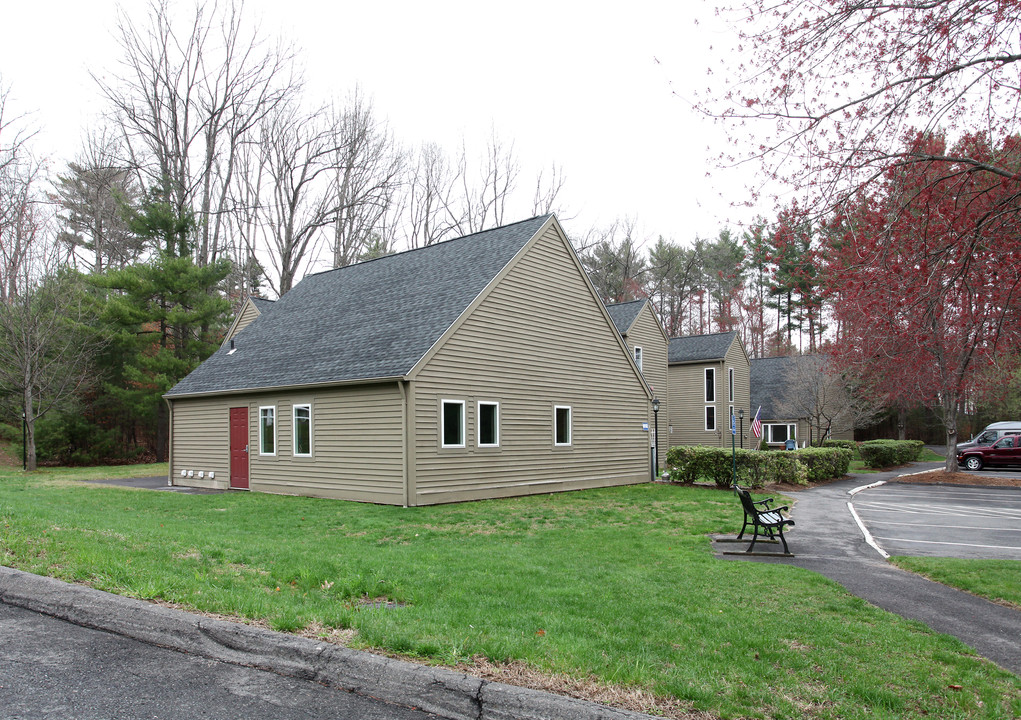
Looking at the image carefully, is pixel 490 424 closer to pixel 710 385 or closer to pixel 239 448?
pixel 239 448

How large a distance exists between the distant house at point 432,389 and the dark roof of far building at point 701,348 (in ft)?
57.8

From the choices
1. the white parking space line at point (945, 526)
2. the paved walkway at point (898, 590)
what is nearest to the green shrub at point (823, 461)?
the white parking space line at point (945, 526)

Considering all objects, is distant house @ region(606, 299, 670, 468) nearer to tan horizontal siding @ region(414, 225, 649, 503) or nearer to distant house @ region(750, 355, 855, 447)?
distant house @ region(750, 355, 855, 447)

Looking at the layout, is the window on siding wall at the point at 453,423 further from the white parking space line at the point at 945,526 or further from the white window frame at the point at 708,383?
the white window frame at the point at 708,383

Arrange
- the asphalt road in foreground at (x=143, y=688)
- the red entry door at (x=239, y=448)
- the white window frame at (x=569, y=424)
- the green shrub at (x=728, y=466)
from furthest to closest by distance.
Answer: the green shrub at (x=728, y=466) → the red entry door at (x=239, y=448) → the white window frame at (x=569, y=424) → the asphalt road in foreground at (x=143, y=688)

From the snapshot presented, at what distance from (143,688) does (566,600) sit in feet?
11.3

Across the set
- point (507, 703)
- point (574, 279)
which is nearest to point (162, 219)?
point (574, 279)

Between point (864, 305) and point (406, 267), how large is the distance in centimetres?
1593

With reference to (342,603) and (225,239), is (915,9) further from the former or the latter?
(225,239)

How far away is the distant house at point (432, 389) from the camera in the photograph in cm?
1642

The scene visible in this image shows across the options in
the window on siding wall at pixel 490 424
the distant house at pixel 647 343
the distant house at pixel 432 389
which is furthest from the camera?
the distant house at pixel 647 343

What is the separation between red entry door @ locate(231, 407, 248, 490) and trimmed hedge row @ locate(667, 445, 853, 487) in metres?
13.1

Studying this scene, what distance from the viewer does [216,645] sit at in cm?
530

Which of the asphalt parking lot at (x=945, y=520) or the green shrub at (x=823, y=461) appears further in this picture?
the green shrub at (x=823, y=461)
